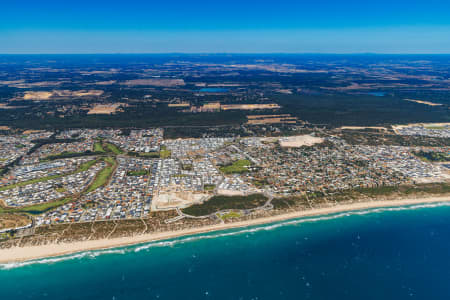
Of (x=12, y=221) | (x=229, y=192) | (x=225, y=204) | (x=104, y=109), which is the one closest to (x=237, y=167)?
(x=229, y=192)

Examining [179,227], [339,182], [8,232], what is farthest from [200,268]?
[339,182]

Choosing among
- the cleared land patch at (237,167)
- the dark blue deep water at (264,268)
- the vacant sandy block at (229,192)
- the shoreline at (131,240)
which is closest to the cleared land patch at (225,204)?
the vacant sandy block at (229,192)

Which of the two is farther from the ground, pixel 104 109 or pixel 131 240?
pixel 104 109

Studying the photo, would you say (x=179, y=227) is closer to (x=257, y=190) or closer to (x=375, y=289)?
(x=257, y=190)

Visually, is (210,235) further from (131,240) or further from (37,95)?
(37,95)

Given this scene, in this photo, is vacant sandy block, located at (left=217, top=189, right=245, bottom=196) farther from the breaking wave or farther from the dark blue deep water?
the dark blue deep water

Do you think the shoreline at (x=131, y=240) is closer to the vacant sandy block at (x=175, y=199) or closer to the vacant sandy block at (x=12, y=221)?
the vacant sandy block at (x=12, y=221)
